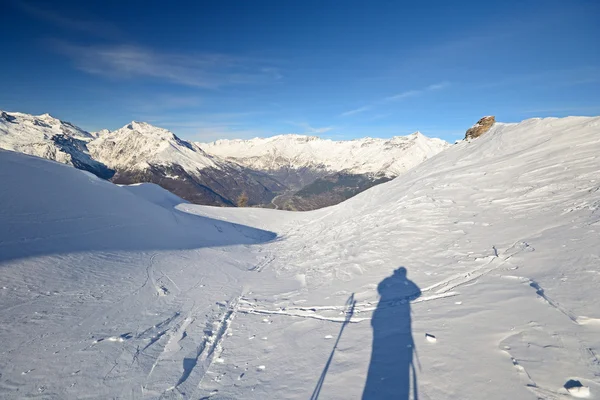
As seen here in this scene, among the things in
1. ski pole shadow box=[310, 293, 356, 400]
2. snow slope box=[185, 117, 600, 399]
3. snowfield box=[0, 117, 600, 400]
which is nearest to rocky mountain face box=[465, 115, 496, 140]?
snowfield box=[0, 117, 600, 400]

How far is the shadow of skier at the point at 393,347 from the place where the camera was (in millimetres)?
4828

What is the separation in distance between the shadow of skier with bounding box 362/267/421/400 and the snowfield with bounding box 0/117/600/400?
0.03 m

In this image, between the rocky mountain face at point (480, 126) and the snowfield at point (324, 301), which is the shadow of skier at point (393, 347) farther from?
the rocky mountain face at point (480, 126)

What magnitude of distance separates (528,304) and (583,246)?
3069mm

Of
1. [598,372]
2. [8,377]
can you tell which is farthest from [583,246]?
[8,377]

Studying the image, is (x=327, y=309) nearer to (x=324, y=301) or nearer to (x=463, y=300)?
(x=324, y=301)

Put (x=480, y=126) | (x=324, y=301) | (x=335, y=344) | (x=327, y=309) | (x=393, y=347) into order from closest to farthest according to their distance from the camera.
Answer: (x=393, y=347), (x=335, y=344), (x=327, y=309), (x=324, y=301), (x=480, y=126)

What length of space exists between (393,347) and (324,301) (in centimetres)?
358

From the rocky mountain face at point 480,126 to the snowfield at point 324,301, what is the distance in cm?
2074

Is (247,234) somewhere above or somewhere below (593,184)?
below

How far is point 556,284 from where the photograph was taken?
6375 millimetres

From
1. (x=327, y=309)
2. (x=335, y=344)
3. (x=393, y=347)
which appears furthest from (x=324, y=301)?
(x=393, y=347)

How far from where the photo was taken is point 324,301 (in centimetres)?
924

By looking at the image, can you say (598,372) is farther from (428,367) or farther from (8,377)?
(8,377)
